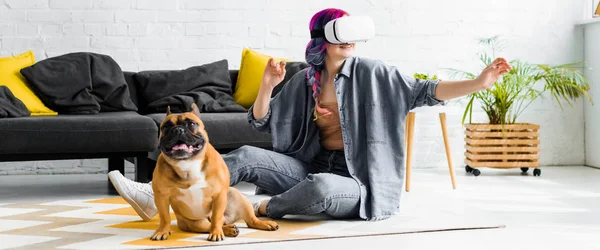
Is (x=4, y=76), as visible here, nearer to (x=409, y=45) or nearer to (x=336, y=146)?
(x=336, y=146)

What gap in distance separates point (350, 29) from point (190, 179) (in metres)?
0.80

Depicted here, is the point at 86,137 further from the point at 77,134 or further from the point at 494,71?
the point at 494,71

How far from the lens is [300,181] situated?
10.4 feet

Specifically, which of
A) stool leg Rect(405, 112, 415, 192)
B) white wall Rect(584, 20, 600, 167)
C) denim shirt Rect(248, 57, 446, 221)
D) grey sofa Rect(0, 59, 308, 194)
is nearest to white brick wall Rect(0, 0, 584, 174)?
white wall Rect(584, 20, 600, 167)

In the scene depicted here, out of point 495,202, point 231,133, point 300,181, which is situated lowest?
point 495,202

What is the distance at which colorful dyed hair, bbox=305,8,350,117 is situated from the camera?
118 inches

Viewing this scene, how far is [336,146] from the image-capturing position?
3.16 metres

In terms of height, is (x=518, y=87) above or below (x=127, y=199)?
above

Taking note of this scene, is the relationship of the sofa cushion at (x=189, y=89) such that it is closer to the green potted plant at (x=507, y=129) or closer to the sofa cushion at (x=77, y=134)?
the sofa cushion at (x=77, y=134)

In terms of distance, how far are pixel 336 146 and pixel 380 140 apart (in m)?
0.19

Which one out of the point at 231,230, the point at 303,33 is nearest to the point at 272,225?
the point at 231,230

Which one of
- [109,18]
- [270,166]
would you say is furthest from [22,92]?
[270,166]

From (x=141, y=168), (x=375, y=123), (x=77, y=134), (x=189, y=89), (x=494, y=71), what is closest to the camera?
(x=494, y=71)

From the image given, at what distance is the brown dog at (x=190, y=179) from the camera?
250 cm
